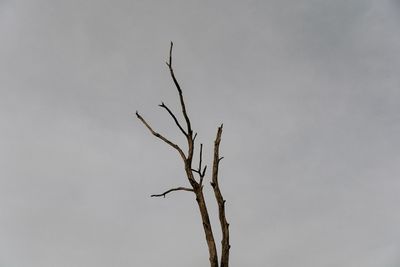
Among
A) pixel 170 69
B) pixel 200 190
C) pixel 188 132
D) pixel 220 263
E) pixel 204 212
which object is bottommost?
pixel 220 263

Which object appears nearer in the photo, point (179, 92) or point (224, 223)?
point (224, 223)

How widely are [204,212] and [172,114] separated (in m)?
1.85

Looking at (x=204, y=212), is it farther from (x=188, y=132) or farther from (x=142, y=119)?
(x=142, y=119)

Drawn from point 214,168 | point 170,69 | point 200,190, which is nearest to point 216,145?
point 214,168

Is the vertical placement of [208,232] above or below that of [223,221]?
below

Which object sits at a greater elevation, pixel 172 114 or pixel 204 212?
pixel 172 114

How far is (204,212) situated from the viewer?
17.8 feet

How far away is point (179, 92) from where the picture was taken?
20.5 feet

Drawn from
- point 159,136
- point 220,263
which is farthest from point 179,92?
point 220,263

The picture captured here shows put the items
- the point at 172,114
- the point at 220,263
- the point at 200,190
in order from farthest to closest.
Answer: the point at 172,114 < the point at 200,190 < the point at 220,263

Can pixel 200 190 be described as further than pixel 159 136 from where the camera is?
No

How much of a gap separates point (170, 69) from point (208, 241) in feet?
10.6

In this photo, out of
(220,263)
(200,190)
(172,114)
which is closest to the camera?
(220,263)

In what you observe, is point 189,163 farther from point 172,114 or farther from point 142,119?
point 142,119
